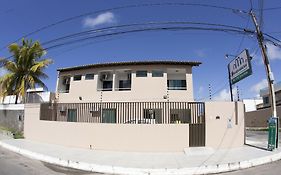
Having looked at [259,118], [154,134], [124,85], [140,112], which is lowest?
[154,134]

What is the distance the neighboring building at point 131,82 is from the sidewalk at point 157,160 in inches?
377

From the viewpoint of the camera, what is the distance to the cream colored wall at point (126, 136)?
12.7m

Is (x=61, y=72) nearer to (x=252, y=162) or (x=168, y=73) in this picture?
(x=168, y=73)

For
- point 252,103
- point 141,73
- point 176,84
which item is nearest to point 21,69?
point 141,73

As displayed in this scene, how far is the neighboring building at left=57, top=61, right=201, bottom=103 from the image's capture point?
880 inches

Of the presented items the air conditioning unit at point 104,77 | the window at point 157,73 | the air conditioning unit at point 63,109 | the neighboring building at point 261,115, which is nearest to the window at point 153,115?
the air conditioning unit at point 63,109

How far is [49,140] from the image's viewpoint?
51.2 ft

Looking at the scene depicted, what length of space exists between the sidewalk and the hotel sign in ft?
12.1

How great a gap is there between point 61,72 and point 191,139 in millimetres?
17110

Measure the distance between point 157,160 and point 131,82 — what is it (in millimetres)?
12556

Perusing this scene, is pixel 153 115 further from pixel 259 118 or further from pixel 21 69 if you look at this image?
pixel 259 118

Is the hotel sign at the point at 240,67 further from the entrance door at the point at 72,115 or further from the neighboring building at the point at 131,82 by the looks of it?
the entrance door at the point at 72,115

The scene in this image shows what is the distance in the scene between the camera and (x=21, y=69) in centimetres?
2417

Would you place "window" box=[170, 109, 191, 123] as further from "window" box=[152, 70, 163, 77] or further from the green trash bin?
"window" box=[152, 70, 163, 77]
